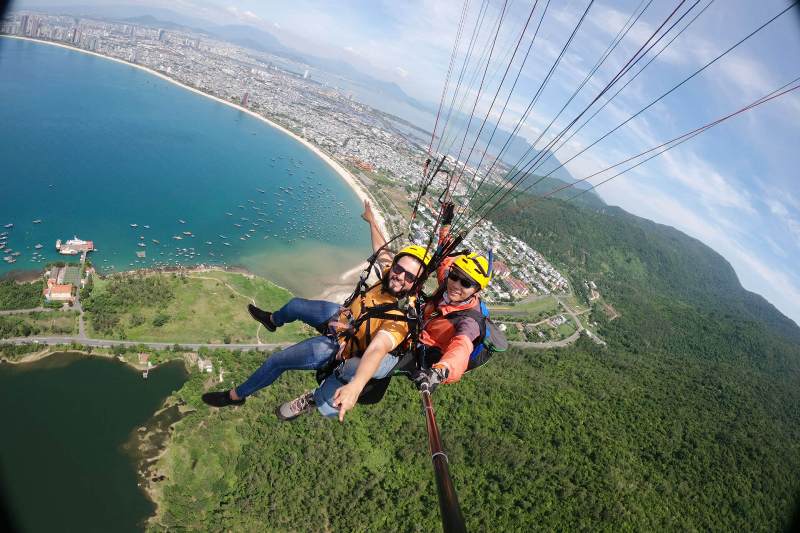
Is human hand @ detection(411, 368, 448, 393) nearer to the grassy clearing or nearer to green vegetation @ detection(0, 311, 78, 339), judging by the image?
green vegetation @ detection(0, 311, 78, 339)

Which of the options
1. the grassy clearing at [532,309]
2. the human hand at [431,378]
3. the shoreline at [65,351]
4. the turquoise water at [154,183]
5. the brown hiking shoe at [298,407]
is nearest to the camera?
the human hand at [431,378]

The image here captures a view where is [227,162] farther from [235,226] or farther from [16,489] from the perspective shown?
[16,489]

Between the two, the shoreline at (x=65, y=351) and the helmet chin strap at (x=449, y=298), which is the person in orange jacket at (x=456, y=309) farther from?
the shoreline at (x=65, y=351)

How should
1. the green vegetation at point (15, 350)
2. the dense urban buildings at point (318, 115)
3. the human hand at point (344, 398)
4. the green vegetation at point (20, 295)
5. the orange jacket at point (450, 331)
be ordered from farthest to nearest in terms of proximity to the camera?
1. the dense urban buildings at point (318, 115)
2. the green vegetation at point (20, 295)
3. the green vegetation at point (15, 350)
4. the orange jacket at point (450, 331)
5. the human hand at point (344, 398)

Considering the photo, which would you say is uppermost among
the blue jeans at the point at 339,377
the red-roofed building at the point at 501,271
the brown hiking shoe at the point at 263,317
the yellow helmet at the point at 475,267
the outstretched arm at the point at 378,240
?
the yellow helmet at the point at 475,267

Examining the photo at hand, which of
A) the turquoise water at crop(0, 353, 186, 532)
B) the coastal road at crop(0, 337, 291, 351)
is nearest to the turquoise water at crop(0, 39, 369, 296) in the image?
the coastal road at crop(0, 337, 291, 351)

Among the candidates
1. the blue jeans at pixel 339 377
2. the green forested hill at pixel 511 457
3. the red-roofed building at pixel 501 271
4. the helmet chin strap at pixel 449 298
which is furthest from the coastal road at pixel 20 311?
the red-roofed building at pixel 501 271

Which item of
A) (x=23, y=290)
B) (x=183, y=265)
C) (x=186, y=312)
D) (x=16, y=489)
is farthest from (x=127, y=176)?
(x=16, y=489)
